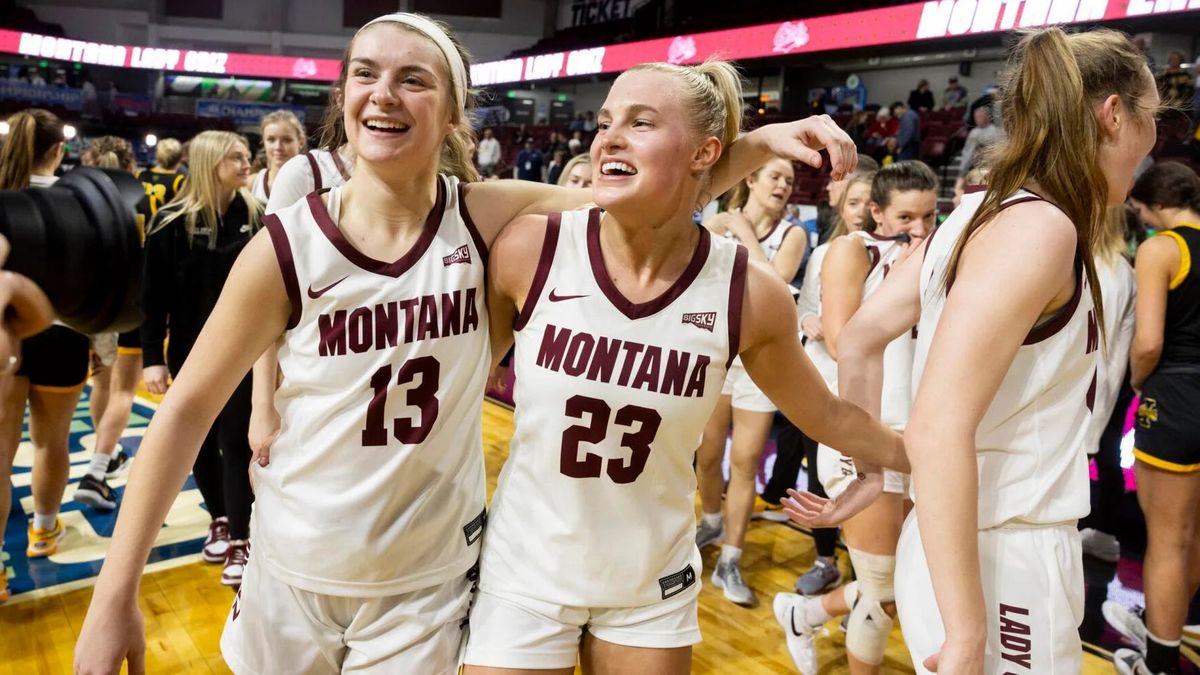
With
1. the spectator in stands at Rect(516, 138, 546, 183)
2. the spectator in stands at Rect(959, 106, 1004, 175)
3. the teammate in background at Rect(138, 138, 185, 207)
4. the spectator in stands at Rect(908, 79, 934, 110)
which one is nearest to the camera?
the teammate in background at Rect(138, 138, 185, 207)

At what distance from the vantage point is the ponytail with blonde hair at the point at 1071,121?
1.40 meters

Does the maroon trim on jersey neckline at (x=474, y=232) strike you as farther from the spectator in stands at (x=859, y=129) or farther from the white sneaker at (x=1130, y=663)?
the spectator in stands at (x=859, y=129)

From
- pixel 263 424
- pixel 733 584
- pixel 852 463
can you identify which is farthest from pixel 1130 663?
pixel 263 424

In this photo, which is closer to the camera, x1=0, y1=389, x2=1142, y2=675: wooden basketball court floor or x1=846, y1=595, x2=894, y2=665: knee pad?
x1=846, y1=595, x2=894, y2=665: knee pad

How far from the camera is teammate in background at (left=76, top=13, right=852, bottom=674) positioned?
4.83 ft

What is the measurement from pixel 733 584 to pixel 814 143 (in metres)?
2.50

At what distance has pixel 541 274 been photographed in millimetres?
1543

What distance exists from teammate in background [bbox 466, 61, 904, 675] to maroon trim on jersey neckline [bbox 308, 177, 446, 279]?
14 centimetres

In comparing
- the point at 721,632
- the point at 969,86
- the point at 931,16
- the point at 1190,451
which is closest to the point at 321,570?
the point at 721,632

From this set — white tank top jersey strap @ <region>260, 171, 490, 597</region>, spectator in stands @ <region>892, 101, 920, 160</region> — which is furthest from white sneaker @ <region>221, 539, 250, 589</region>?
spectator in stands @ <region>892, 101, 920, 160</region>

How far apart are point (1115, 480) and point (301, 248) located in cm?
423

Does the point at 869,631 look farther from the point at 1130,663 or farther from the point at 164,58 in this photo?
the point at 164,58

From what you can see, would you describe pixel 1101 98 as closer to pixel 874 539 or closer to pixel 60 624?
pixel 874 539

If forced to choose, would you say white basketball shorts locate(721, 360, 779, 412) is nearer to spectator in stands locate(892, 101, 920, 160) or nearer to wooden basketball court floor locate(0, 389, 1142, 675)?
wooden basketball court floor locate(0, 389, 1142, 675)
